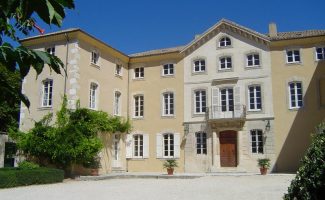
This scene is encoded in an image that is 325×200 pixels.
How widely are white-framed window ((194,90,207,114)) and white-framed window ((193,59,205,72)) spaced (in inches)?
58.4

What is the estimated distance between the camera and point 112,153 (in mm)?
24141

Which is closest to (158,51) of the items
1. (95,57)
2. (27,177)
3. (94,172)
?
(95,57)

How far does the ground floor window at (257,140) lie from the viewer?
23.0 m

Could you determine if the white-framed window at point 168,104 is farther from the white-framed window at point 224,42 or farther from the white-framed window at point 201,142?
the white-framed window at point 224,42

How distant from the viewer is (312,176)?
4359 millimetres

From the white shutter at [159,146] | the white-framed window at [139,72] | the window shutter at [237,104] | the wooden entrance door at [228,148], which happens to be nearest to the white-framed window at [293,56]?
the window shutter at [237,104]

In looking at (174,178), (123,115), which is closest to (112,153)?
(123,115)

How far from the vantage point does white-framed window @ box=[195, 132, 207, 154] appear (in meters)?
24.4

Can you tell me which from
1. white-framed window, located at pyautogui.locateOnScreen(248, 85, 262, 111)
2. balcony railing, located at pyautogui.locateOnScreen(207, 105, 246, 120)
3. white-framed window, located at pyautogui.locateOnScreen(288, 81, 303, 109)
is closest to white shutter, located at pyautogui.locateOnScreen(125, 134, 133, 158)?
balcony railing, located at pyautogui.locateOnScreen(207, 105, 246, 120)

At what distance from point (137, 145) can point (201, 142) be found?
176 inches

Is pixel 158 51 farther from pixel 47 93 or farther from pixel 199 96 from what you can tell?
pixel 47 93

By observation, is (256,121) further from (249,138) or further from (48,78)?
(48,78)

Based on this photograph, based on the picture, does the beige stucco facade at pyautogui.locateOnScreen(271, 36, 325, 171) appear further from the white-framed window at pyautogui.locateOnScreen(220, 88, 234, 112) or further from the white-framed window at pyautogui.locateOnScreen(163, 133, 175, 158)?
the white-framed window at pyautogui.locateOnScreen(163, 133, 175, 158)

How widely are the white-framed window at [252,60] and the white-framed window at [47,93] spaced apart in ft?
39.7
